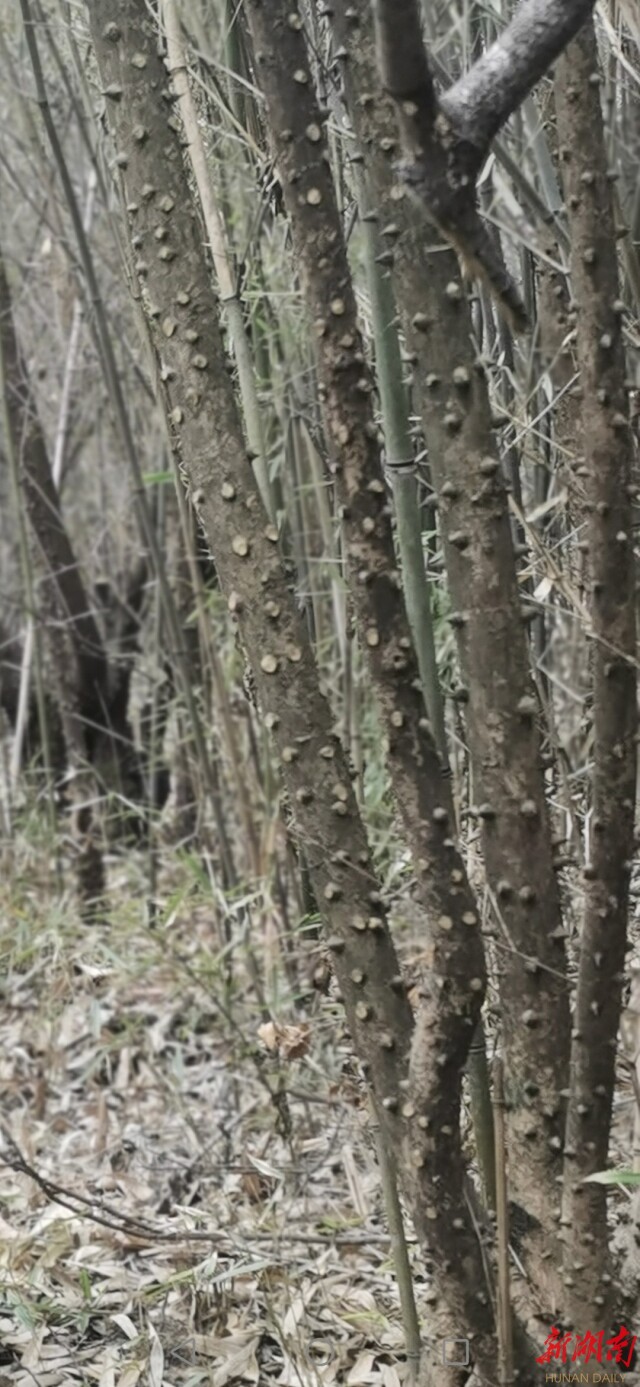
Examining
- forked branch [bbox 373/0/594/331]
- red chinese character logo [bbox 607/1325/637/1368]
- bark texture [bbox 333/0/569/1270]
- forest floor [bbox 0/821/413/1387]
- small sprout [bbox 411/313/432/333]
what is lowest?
forest floor [bbox 0/821/413/1387]

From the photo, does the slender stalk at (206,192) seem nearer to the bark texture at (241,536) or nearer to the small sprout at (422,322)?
the bark texture at (241,536)

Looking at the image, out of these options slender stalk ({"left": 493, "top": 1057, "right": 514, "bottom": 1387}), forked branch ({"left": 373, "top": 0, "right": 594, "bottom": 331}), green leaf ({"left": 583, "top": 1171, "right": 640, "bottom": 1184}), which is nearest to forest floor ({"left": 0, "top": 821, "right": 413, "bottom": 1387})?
slender stalk ({"left": 493, "top": 1057, "right": 514, "bottom": 1387})

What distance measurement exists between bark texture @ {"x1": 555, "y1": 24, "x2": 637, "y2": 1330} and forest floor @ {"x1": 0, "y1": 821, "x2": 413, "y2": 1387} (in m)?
0.46

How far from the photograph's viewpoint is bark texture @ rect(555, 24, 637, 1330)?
1.06 meters

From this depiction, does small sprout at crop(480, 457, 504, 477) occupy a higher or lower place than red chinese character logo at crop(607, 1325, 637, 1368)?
higher

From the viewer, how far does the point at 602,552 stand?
108 centimetres

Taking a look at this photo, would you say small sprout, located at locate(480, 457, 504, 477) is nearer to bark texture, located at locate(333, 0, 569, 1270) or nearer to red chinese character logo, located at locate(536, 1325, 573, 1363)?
bark texture, located at locate(333, 0, 569, 1270)

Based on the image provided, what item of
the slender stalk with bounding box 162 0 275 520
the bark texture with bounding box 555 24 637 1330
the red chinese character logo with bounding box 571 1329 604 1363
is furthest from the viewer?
the slender stalk with bounding box 162 0 275 520

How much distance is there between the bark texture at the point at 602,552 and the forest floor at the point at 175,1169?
1.50 ft

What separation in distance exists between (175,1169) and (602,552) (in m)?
1.67

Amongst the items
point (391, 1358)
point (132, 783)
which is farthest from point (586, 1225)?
point (132, 783)

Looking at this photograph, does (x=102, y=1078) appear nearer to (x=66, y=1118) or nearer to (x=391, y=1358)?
(x=66, y=1118)

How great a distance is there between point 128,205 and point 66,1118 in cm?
199

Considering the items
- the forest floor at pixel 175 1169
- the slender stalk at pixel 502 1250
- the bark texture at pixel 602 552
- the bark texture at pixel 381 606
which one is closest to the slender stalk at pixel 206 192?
the bark texture at pixel 381 606
